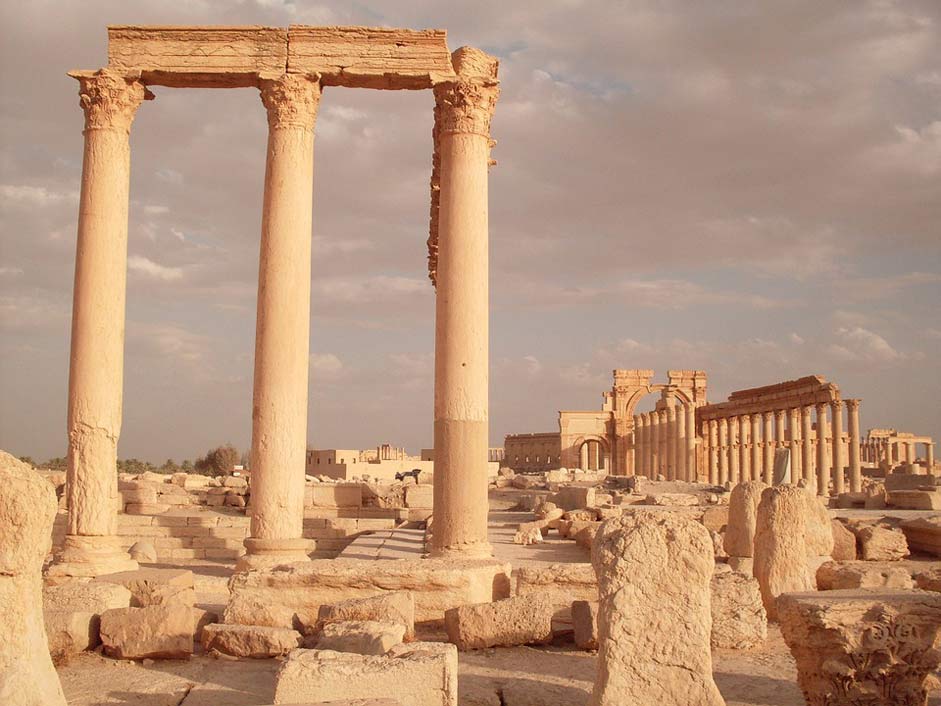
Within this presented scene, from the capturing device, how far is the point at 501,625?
25.3ft

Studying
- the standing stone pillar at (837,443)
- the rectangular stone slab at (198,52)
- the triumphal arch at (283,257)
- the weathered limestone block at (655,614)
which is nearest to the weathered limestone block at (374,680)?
the weathered limestone block at (655,614)

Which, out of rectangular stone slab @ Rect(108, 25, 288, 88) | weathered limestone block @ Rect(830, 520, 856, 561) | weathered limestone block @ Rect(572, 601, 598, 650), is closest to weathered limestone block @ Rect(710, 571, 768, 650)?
weathered limestone block @ Rect(572, 601, 598, 650)

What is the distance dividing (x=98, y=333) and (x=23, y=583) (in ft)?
29.2

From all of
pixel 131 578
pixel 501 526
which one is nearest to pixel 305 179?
pixel 131 578

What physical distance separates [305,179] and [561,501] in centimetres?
1212

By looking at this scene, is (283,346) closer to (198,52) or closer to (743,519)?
(198,52)

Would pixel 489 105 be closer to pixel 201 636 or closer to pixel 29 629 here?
pixel 201 636

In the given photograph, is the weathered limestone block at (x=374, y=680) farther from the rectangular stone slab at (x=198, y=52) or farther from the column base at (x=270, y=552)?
the rectangular stone slab at (x=198, y=52)

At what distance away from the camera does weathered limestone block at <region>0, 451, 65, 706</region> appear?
4418mm

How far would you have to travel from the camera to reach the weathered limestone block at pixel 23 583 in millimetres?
4418

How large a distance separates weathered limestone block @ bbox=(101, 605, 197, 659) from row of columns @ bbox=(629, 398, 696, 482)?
3922cm

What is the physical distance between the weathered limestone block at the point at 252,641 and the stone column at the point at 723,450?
41174 millimetres

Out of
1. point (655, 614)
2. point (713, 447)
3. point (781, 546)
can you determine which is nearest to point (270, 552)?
point (781, 546)

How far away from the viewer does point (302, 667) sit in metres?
5.60
